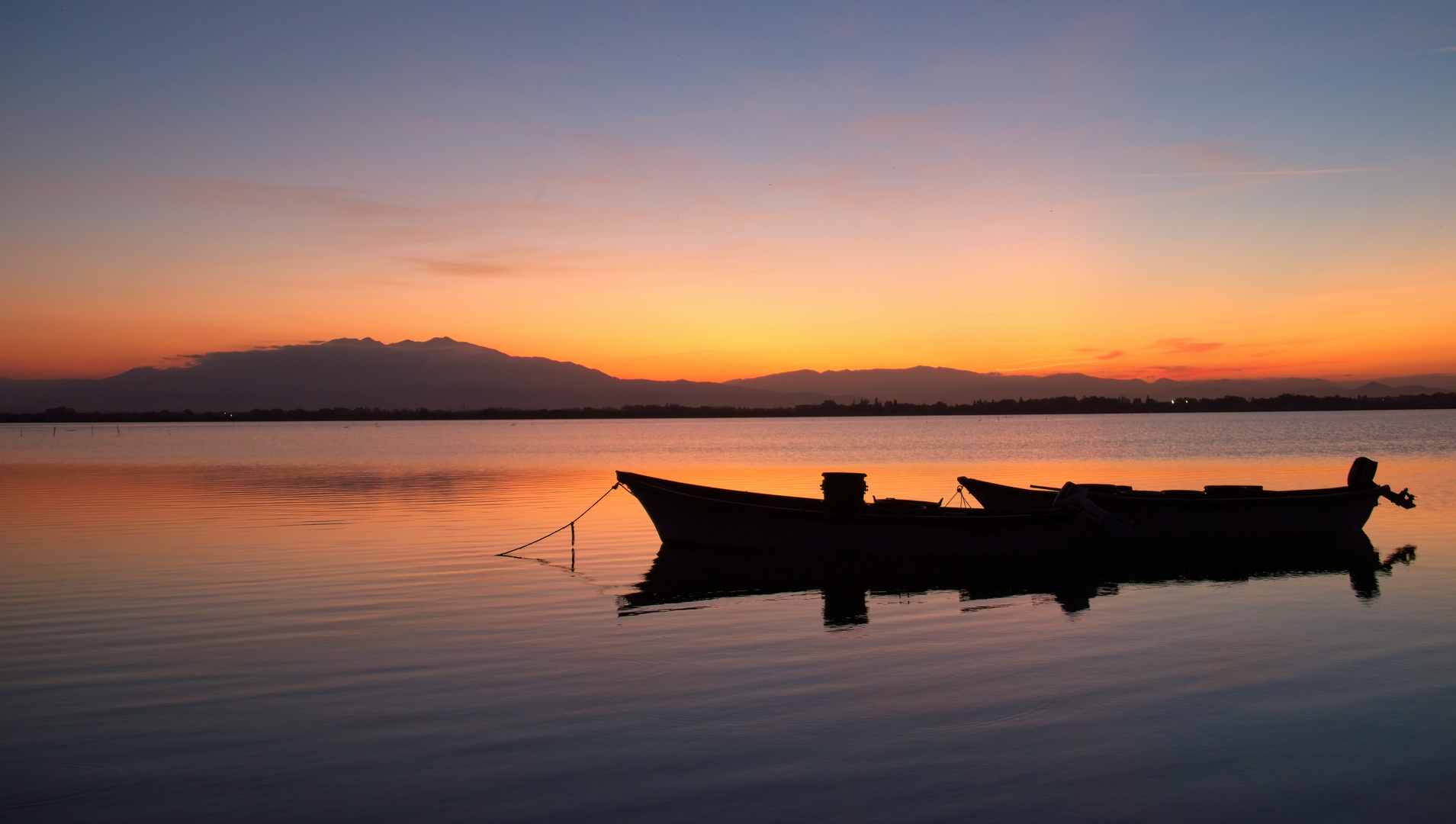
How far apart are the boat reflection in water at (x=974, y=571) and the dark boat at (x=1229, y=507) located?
0.52m

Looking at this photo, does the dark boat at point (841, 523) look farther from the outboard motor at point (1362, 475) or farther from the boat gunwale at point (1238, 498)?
the outboard motor at point (1362, 475)

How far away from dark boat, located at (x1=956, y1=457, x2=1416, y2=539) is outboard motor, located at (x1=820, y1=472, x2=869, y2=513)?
4.82m

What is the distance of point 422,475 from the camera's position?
46.4m

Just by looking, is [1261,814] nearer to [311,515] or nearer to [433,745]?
[433,745]

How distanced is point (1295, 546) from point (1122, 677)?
15871 mm

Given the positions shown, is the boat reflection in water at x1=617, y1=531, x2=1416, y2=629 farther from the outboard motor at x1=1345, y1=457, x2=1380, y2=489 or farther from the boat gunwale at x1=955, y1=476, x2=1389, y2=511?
the outboard motor at x1=1345, y1=457, x2=1380, y2=489

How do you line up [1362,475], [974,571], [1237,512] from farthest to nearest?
1. [1362,475]
2. [1237,512]
3. [974,571]

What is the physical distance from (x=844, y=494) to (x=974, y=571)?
3.17 meters

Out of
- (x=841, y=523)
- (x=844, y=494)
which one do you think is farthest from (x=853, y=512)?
(x=844, y=494)

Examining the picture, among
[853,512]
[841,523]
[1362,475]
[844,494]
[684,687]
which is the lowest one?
[684,687]

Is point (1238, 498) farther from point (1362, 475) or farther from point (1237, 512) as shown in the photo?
point (1362, 475)

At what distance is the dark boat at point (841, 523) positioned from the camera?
20266mm

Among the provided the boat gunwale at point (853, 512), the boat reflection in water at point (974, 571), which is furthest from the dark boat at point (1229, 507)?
the boat gunwale at point (853, 512)

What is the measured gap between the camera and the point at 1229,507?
77.6ft
